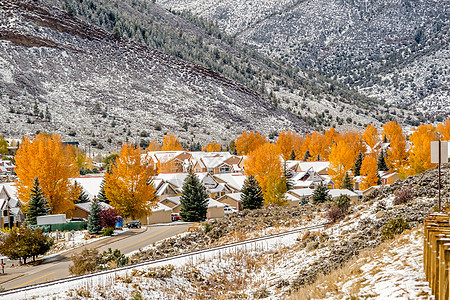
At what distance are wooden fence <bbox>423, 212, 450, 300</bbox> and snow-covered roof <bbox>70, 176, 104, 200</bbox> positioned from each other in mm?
47593

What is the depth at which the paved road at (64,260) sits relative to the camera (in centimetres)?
2323

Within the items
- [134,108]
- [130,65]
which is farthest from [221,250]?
[130,65]

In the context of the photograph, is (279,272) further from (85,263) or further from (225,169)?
(225,169)

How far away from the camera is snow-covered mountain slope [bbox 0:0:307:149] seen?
114m

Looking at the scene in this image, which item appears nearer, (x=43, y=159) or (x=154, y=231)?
(x=154, y=231)

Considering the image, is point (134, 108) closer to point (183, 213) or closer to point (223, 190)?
point (223, 190)

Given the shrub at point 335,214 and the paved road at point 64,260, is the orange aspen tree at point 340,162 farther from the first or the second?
the shrub at point 335,214

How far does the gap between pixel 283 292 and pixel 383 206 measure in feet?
34.1

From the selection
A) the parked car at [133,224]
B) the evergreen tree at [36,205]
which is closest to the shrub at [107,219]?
the parked car at [133,224]

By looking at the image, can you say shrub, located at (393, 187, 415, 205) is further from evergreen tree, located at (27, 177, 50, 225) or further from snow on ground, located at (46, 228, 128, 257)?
evergreen tree, located at (27, 177, 50, 225)

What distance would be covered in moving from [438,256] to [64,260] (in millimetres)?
24093

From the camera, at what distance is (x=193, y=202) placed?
163ft

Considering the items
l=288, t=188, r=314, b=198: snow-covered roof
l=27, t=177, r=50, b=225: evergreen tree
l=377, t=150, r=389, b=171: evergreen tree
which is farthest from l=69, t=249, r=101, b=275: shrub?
l=377, t=150, r=389, b=171: evergreen tree

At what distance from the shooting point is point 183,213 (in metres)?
50.1
